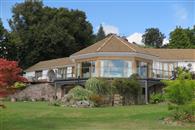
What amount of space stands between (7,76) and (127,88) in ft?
61.6

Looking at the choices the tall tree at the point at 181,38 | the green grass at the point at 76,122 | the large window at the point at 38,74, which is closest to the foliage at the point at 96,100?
the green grass at the point at 76,122

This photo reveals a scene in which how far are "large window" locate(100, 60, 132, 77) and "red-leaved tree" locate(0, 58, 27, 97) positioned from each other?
73.7ft

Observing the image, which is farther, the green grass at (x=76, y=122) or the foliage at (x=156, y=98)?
the foliage at (x=156, y=98)

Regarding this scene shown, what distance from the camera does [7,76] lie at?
1747 cm

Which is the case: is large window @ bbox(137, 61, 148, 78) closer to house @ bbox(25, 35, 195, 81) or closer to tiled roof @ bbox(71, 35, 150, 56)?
house @ bbox(25, 35, 195, 81)

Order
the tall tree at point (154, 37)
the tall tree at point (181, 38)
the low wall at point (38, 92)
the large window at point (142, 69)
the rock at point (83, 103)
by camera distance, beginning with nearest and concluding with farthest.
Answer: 1. the rock at point (83, 103)
2. the large window at point (142, 69)
3. the low wall at point (38, 92)
4. the tall tree at point (181, 38)
5. the tall tree at point (154, 37)

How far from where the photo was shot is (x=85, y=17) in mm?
71188

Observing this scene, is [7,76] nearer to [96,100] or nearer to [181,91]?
[181,91]

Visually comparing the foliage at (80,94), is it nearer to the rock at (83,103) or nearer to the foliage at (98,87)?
the rock at (83,103)

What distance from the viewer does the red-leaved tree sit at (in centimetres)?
1636

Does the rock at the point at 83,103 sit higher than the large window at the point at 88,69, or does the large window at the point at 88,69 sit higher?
the large window at the point at 88,69

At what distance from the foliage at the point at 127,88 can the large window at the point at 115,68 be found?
407 centimetres

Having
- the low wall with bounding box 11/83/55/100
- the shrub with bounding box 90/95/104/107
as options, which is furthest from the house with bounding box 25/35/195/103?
the shrub with bounding box 90/95/104/107

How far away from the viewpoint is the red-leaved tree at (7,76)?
16.4 m
